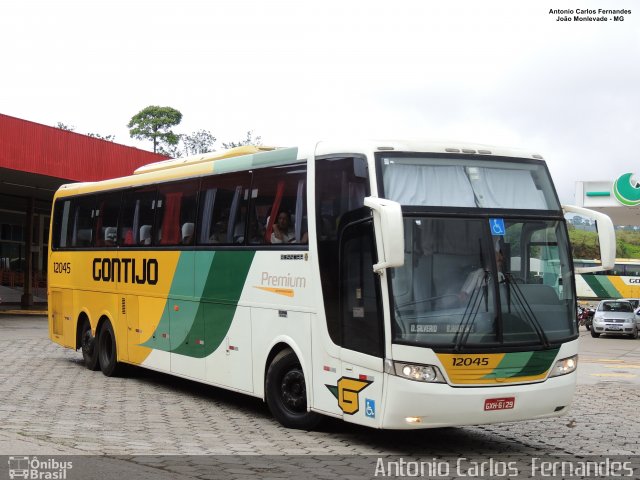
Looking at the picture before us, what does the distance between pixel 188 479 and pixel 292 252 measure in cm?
352

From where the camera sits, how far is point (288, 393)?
10.4 meters

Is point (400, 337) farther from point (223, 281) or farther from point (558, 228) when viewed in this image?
point (223, 281)

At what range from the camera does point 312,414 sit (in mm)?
10023

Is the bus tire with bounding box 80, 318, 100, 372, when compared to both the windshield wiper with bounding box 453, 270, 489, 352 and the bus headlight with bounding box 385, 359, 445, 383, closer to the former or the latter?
the bus headlight with bounding box 385, 359, 445, 383

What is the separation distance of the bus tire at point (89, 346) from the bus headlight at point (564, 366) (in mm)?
9267

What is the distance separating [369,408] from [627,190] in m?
32.2

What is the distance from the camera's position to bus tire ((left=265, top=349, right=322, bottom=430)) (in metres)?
10.2

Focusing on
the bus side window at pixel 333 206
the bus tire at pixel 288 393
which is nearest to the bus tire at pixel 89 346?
the bus tire at pixel 288 393

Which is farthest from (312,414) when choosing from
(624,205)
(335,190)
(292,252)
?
(624,205)

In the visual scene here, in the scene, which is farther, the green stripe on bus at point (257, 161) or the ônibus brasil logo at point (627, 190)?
the ônibus brasil logo at point (627, 190)

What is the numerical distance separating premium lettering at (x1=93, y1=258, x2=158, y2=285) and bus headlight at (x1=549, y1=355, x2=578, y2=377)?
22.0 feet

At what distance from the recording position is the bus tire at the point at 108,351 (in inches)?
605

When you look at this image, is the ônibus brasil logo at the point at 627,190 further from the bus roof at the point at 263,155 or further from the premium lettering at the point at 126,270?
the premium lettering at the point at 126,270

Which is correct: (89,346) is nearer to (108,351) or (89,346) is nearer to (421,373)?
(108,351)
